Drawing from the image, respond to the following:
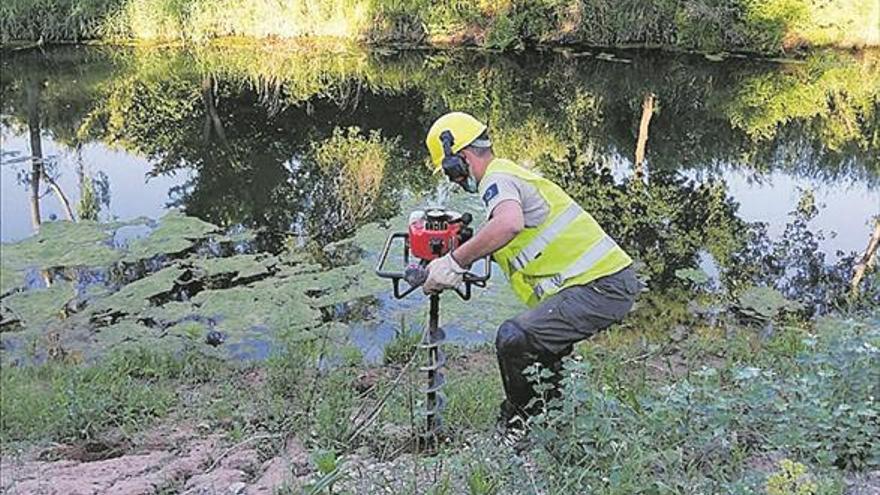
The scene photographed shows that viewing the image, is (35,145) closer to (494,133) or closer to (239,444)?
(494,133)

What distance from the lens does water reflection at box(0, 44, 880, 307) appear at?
9031 mm

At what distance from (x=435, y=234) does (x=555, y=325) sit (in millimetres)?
612

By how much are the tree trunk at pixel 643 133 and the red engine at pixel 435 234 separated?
774 centimetres

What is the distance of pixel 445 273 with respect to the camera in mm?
3256

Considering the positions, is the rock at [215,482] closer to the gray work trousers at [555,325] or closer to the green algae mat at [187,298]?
the gray work trousers at [555,325]

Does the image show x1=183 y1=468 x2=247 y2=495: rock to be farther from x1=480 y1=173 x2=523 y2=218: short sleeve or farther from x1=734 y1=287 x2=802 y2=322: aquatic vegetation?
x1=734 y1=287 x2=802 y2=322: aquatic vegetation

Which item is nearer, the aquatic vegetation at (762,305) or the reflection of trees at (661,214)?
→ the aquatic vegetation at (762,305)

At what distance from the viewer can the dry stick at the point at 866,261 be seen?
7.66 m

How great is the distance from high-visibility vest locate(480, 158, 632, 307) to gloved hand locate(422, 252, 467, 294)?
0.32 m

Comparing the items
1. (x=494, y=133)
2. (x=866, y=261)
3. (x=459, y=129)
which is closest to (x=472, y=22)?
(x=494, y=133)

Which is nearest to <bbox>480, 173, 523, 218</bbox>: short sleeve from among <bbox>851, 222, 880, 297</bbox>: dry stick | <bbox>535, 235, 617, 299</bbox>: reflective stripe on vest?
<bbox>535, 235, 617, 299</bbox>: reflective stripe on vest

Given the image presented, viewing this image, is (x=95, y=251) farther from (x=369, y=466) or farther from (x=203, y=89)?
(x=203, y=89)

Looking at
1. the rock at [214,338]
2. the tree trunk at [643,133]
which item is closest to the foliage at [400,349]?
the rock at [214,338]

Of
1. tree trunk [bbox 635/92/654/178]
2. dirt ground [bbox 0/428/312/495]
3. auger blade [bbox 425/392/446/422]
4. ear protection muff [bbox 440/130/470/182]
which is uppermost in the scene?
ear protection muff [bbox 440/130/470/182]
